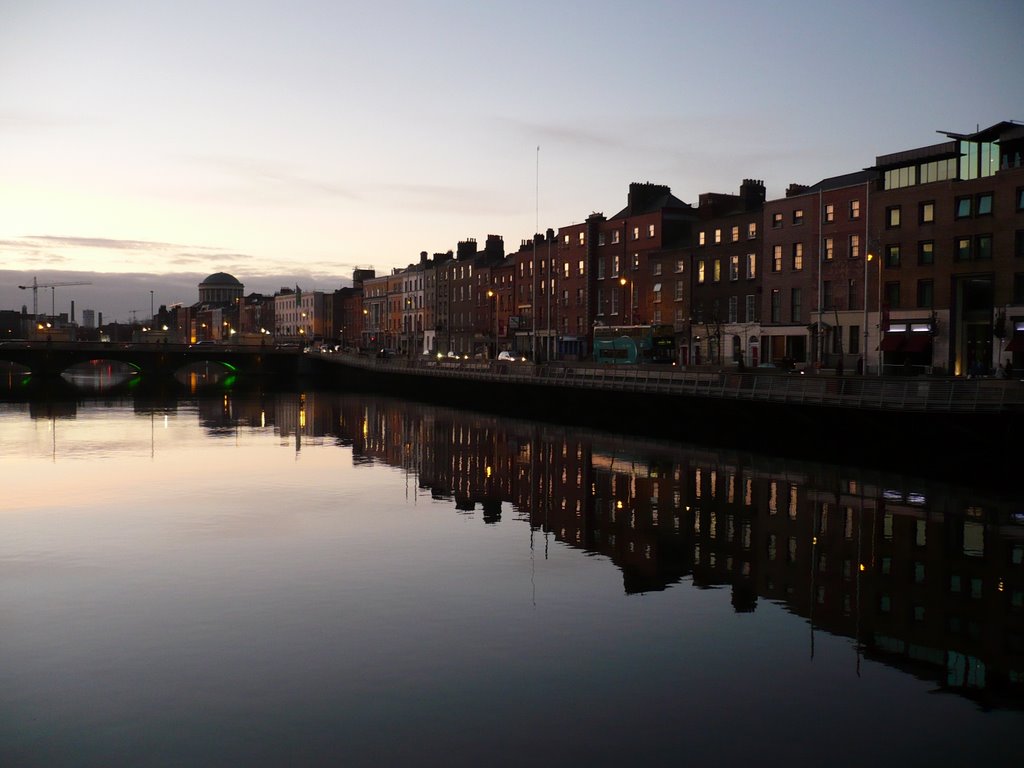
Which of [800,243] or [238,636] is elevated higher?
[800,243]

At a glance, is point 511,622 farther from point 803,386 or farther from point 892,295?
point 892,295

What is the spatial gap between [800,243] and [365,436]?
4015 cm

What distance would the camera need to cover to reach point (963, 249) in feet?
208

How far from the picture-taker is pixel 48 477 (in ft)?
133

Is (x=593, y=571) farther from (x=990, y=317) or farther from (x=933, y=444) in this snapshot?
(x=990, y=317)

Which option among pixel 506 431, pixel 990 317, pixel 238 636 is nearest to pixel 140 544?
pixel 238 636

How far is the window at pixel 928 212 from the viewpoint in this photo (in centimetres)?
6525

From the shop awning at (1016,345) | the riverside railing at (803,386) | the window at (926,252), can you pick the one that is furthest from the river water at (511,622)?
the window at (926,252)

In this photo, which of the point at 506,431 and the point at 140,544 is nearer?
the point at 140,544

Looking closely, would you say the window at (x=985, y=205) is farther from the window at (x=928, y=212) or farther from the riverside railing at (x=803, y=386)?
the riverside railing at (x=803, y=386)

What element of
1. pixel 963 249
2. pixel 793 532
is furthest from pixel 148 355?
pixel 793 532

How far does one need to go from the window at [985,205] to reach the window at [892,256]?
6954 mm

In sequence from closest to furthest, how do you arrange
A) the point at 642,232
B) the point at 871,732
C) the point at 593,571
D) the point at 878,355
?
the point at 871,732
the point at 593,571
the point at 878,355
the point at 642,232

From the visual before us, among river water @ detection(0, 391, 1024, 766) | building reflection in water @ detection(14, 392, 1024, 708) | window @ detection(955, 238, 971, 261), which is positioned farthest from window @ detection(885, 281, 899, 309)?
river water @ detection(0, 391, 1024, 766)
